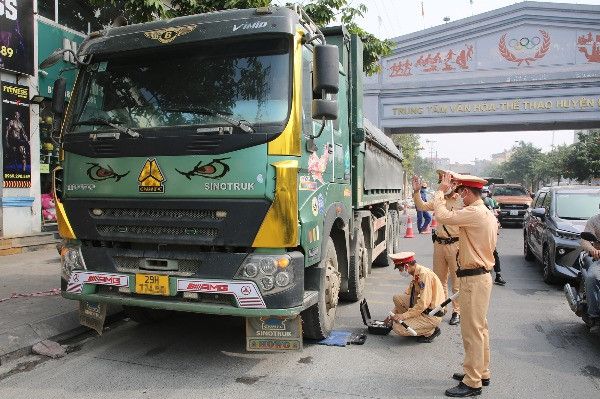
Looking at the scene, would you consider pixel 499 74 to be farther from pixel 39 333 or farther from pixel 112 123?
pixel 39 333

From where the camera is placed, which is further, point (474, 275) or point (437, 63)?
point (437, 63)

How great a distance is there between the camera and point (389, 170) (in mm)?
9391

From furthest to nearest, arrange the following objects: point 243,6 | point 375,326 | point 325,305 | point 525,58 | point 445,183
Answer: point 525,58 < point 243,6 < point 375,326 < point 325,305 < point 445,183

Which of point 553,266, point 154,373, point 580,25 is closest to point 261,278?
point 154,373

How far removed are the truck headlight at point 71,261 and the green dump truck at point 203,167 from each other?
11mm

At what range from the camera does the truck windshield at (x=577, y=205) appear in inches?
321

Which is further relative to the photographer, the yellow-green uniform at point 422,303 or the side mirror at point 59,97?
the yellow-green uniform at point 422,303

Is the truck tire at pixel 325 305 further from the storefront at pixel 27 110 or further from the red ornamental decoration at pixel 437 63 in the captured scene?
the red ornamental decoration at pixel 437 63

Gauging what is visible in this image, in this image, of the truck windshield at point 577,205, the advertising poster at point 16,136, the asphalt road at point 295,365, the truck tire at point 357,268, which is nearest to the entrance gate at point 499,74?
the truck windshield at point 577,205

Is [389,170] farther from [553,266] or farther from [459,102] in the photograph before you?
[459,102]

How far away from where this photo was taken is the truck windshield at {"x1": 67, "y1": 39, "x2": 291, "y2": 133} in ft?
12.8

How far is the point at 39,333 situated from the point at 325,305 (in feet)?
9.50

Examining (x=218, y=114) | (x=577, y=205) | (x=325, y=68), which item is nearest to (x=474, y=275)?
(x=325, y=68)

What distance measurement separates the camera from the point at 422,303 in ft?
16.1
